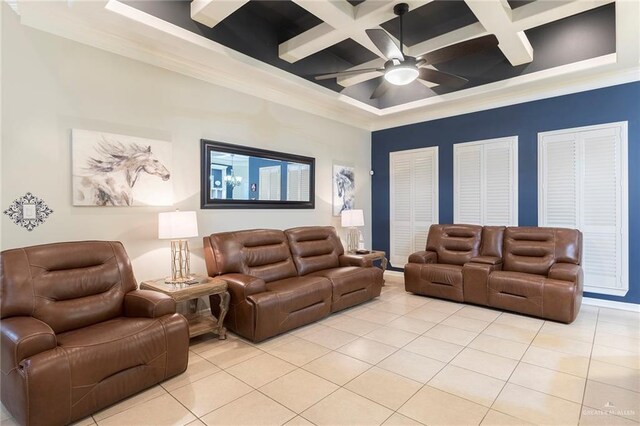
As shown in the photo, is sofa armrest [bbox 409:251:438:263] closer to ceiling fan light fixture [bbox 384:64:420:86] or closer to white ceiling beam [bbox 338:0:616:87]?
ceiling fan light fixture [bbox 384:64:420:86]

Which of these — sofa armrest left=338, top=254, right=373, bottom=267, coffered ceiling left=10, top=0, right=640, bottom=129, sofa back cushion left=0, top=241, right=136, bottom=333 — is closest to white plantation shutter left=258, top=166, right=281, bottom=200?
coffered ceiling left=10, top=0, right=640, bottom=129

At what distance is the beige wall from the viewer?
2672 millimetres

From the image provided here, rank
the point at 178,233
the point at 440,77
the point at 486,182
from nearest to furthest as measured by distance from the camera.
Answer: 1. the point at 178,233
2. the point at 440,77
3. the point at 486,182

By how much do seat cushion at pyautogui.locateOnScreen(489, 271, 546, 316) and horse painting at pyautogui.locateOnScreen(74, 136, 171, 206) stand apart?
4104 mm

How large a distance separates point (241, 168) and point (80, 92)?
1.77 metres

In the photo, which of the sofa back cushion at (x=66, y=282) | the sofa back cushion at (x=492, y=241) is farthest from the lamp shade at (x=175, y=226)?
the sofa back cushion at (x=492, y=241)

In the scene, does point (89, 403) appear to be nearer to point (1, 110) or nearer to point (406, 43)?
point (1, 110)

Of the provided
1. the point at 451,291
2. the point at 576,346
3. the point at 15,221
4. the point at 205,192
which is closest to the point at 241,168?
the point at 205,192

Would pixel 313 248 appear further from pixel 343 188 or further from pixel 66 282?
pixel 66 282

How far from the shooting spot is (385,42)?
3.01 m

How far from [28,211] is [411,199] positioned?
16.9ft

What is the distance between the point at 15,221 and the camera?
266 cm

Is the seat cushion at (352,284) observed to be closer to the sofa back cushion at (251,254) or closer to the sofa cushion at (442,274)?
the sofa back cushion at (251,254)

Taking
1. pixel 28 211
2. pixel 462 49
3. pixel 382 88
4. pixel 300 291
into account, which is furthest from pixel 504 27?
pixel 28 211
